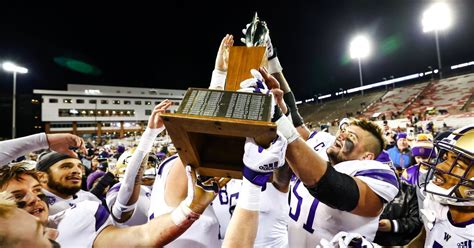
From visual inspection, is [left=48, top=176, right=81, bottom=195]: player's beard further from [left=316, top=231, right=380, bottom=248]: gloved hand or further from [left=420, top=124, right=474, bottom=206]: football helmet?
[left=420, top=124, right=474, bottom=206]: football helmet

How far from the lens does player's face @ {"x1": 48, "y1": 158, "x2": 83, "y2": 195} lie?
2.73 meters

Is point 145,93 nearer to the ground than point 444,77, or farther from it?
farther from it

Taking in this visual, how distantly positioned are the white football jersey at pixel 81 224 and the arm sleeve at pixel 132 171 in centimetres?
22

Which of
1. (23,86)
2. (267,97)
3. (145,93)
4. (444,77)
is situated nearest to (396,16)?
(444,77)

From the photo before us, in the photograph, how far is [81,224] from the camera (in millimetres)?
1985

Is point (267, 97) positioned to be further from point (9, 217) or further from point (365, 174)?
point (9, 217)

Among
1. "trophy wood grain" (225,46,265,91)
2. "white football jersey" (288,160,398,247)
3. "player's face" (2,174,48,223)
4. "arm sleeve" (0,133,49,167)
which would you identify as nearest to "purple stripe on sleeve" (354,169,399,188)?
"white football jersey" (288,160,398,247)

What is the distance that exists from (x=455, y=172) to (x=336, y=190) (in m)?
1.04

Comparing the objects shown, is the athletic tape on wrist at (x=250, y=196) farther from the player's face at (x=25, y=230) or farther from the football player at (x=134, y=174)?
the football player at (x=134, y=174)

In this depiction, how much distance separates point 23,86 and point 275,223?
2782 inches

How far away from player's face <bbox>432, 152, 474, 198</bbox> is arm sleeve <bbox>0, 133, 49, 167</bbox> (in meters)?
3.17

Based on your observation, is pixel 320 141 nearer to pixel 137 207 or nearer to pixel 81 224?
pixel 137 207

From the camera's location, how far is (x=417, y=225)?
2980mm

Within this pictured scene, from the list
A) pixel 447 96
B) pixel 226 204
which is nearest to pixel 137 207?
pixel 226 204
